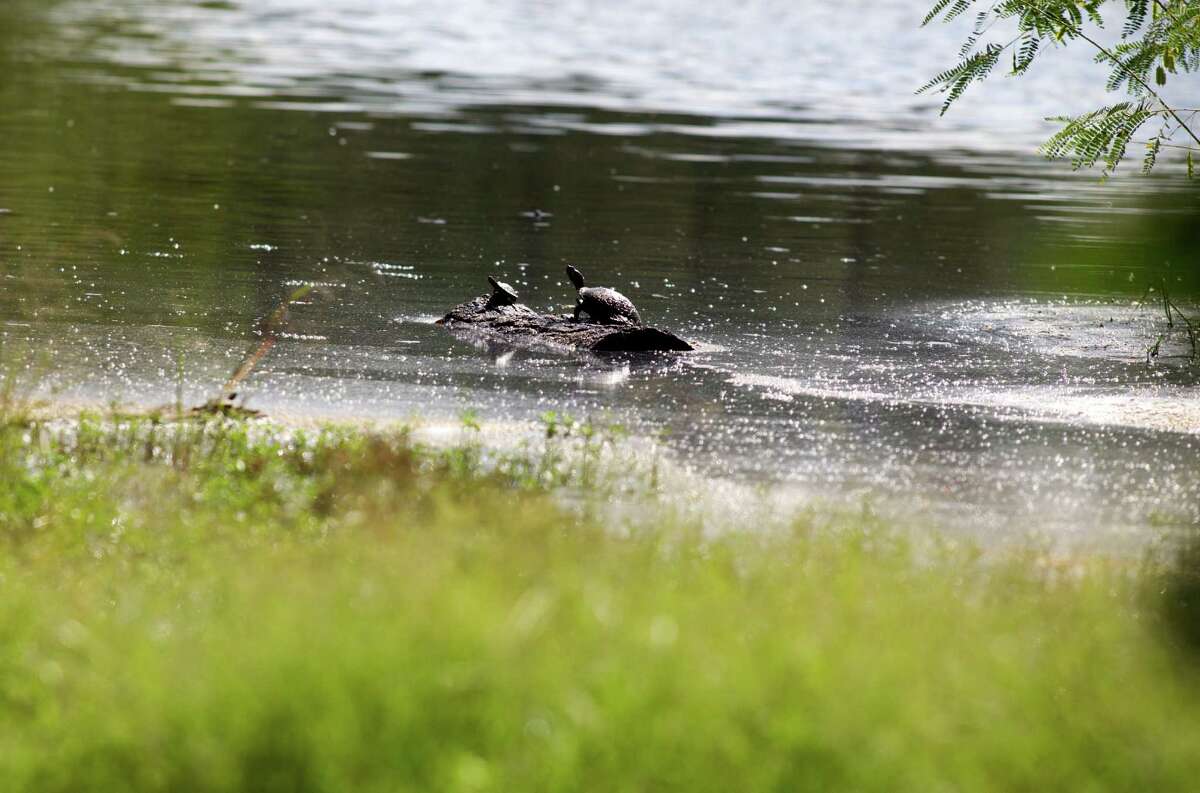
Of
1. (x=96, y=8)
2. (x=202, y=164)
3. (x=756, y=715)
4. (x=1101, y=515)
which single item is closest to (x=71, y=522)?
(x=756, y=715)

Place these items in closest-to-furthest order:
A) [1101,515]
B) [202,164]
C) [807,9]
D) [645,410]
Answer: [1101,515] → [645,410] → [202,164] → [807,9]

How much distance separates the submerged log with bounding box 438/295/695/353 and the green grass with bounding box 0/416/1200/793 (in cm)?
595

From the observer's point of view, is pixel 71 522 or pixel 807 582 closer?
pixel 807 582

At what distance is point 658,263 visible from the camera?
1798cm

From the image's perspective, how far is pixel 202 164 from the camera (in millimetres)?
24328

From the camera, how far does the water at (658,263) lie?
10180mm

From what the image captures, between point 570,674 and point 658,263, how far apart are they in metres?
12.9

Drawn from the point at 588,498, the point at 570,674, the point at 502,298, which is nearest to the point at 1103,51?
the point at 588,498

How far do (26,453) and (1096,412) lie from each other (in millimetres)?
6537

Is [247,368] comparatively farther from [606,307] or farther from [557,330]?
[606,307]

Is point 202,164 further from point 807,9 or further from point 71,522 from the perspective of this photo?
point 807,9

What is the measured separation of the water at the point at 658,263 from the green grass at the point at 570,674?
132cm

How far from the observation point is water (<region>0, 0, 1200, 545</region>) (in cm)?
1018

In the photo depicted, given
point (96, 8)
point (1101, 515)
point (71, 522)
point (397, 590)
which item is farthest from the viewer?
point (96, 8)
